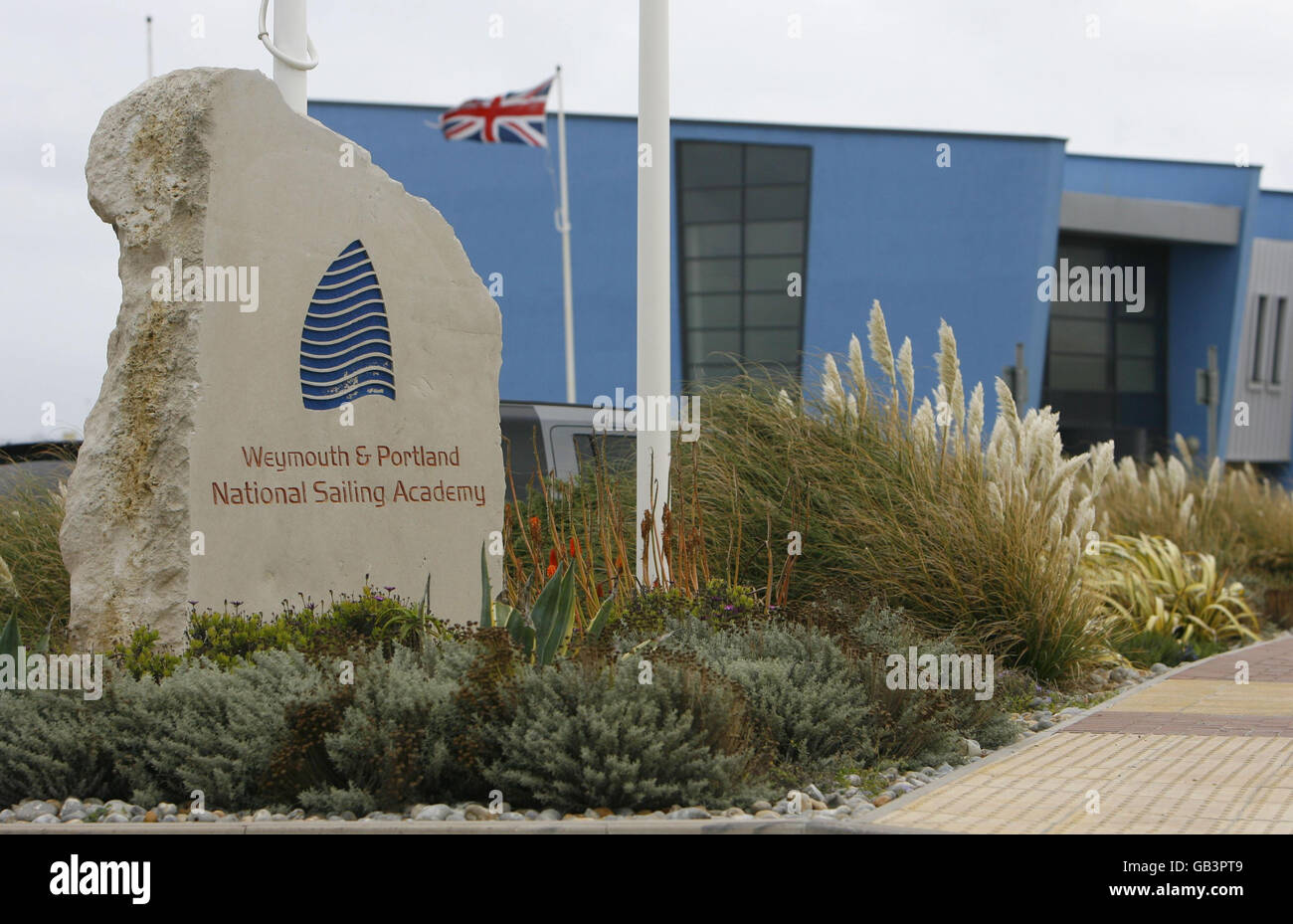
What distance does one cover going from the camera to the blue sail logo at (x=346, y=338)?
7.07 metres

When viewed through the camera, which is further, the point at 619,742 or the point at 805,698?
the point at 805,698

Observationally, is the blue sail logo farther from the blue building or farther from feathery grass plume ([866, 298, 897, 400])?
the blue building

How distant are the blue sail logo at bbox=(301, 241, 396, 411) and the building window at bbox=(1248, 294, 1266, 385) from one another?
3532cm

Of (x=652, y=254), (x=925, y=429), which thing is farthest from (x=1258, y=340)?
(x=652, y=254)

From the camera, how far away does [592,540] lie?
30.6 feet

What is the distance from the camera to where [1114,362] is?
3681 cm

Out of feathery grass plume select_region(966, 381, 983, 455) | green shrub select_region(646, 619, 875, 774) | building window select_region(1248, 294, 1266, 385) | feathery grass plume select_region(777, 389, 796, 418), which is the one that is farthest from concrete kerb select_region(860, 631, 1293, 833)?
building window select_region(1248, 294, 1266, 385)

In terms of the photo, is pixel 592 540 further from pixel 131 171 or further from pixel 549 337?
pixel 549 337

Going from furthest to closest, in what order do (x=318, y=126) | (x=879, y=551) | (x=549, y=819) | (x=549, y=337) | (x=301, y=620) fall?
(x=549, y=337), (x=879, y=551), (x=318, y=126), (x=301, y=620), (x=549, y=819)

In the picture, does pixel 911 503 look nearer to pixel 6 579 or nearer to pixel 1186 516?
pixel 6 579

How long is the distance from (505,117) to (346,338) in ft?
59.0

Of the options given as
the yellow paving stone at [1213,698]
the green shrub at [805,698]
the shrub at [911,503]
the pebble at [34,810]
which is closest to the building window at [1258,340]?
the shrub at [911,503]

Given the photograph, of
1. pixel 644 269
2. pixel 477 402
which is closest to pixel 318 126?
pixel 477 402

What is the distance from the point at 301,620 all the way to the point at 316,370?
1.31 metres
